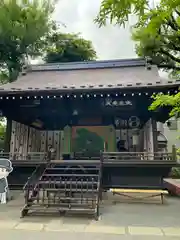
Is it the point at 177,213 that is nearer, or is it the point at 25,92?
the point at 177,213

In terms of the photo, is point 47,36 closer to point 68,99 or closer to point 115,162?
point 68,99

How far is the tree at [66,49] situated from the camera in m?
20.3

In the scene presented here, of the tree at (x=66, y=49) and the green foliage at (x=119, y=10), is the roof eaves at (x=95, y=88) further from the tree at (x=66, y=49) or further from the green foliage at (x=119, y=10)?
the tree at (x=66, y=49)

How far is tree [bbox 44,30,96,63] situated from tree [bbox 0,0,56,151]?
4.85 feet

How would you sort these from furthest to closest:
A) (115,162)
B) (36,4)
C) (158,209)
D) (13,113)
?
(36,4) → (13,113) → (115,162) → (158,209)

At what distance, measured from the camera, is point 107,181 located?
7457 mm

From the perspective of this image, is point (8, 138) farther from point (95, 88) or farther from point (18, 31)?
point (18, 31)

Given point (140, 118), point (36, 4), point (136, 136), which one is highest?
point (36, 4)

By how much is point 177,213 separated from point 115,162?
8.00 ft

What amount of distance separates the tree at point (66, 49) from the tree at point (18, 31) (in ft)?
4.85

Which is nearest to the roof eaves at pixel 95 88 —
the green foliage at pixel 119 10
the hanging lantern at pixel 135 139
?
the hanging lantern at pixel 135 139

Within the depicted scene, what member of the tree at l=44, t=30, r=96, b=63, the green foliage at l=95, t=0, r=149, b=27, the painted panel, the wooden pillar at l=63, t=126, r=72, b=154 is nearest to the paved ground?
the green foliage at l=95, t=0, r=149, b=27

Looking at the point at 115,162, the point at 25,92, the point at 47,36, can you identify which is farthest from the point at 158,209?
the point at 47,36

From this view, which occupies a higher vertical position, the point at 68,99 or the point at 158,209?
the point at 68,99
